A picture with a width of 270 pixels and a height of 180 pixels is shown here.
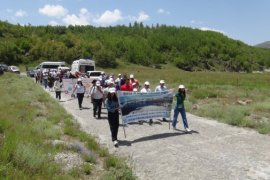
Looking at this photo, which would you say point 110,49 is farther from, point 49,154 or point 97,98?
point 49,154

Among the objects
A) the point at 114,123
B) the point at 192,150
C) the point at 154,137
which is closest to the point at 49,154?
the point at 114,123

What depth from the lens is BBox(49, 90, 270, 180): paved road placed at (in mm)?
10359

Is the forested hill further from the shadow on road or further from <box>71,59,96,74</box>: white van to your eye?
the shadow on road

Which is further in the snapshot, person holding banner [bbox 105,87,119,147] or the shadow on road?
the shadow on road

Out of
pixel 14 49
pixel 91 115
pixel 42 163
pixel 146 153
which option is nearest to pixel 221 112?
pixel 91 115

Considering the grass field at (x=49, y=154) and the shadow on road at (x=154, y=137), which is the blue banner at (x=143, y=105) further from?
the grass field at (x=49, y=154)

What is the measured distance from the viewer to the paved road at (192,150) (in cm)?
1036

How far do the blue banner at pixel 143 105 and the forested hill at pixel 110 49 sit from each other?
95093 millimetres

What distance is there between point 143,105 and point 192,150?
3.79 m

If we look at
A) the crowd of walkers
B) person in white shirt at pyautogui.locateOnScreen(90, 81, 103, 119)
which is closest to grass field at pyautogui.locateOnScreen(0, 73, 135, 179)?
the crowd of walkers

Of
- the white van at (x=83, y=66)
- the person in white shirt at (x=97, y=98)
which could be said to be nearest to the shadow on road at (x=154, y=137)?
the person in white shirt at (x=97, y=98)

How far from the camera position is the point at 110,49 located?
14288 cm

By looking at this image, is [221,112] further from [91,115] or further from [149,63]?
[149,63]

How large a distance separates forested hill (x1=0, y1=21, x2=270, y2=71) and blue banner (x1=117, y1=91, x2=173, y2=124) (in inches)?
3744
